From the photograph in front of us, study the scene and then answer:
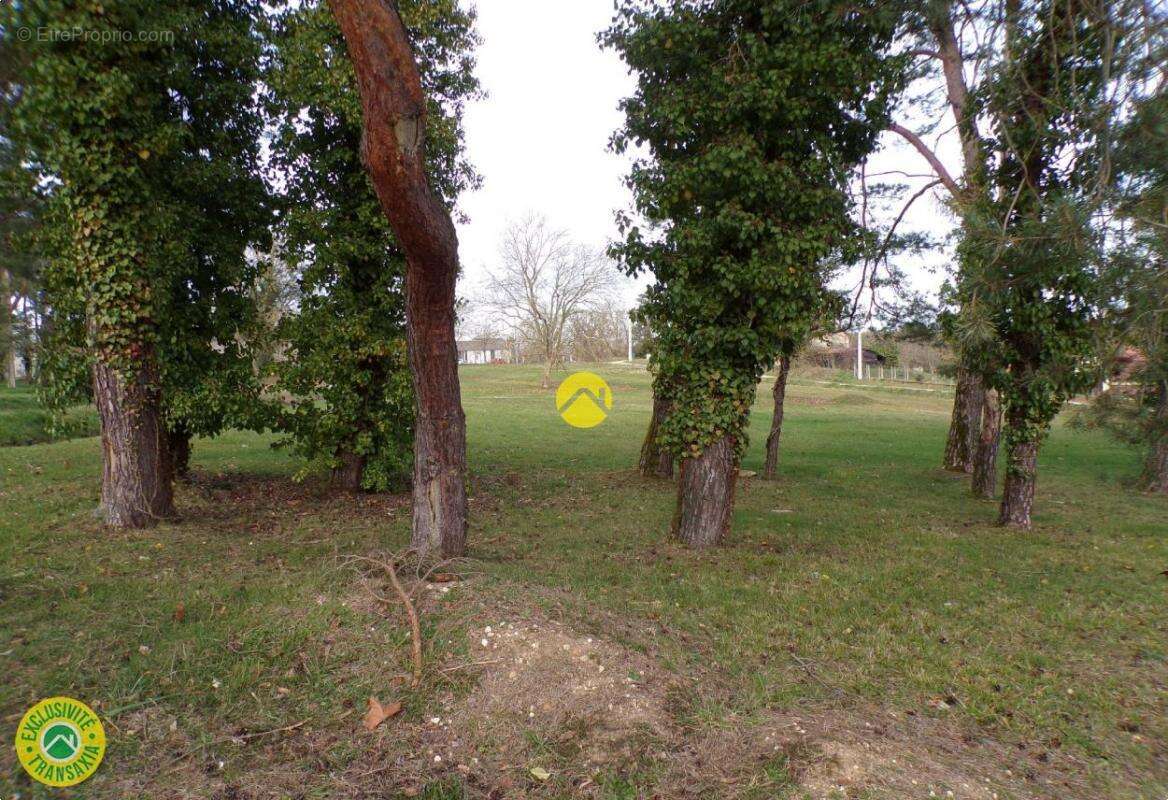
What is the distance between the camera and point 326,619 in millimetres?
4262

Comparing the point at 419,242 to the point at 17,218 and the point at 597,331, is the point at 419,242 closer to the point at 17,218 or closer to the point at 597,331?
the point at 17,218

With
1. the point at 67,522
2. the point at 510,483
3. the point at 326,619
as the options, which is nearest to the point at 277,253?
the point at 67,522

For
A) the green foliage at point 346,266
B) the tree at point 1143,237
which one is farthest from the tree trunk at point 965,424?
the green foliage at point 346,266

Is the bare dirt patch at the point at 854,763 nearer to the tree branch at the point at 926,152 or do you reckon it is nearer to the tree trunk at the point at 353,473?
the tree trunk at the point at 353,473

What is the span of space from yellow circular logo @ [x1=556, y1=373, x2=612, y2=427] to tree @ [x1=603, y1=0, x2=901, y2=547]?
5.30m

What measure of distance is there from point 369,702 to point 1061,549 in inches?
304

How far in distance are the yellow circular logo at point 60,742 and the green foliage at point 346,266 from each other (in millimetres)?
5464

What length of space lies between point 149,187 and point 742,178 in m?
6.11

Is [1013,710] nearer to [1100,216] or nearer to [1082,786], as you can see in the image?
[1082,786]

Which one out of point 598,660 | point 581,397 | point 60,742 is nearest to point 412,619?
point 598,660

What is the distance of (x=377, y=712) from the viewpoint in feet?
11.6

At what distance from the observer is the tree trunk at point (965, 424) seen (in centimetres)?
1298

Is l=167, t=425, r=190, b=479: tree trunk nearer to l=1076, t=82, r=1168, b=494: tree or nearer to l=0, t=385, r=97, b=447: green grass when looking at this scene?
l=0, t=385, r=97, b=447: green grass

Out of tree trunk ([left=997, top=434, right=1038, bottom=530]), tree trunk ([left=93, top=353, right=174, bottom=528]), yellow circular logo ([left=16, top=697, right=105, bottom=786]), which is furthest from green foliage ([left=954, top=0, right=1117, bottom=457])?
tree trunk ([left=93, top=353, right=174, bottom=528])
